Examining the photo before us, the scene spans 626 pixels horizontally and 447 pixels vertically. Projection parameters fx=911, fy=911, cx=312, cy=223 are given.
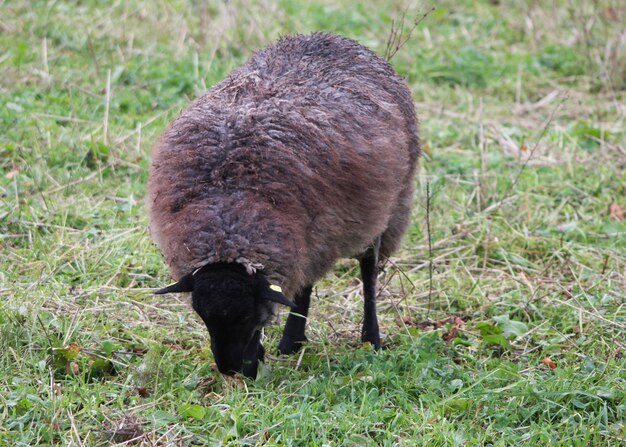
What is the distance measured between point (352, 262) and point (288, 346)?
1.36 m

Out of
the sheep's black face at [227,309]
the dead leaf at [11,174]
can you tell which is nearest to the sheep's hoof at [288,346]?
the sheep's black face at [227,309]

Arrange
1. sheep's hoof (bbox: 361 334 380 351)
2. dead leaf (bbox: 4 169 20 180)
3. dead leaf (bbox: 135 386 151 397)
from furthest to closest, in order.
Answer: dead leaf (bbox: 4 169 20 180) < sheep's hoof (bbox: 361 334 380 351) < dead leaf (bbox: 135 386 151 397)

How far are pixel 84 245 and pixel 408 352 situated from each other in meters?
2.55

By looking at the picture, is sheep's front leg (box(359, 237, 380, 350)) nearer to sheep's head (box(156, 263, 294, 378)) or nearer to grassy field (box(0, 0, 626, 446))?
grassy field (box(0, 0, 626, 446))

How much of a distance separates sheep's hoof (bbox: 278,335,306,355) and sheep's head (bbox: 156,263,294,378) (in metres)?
0.93

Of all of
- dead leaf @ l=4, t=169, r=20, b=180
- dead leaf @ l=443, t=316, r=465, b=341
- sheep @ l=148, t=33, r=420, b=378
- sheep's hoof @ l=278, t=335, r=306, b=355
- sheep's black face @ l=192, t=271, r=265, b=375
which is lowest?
dead leaf @ l=443, t=316, r=465, b=341

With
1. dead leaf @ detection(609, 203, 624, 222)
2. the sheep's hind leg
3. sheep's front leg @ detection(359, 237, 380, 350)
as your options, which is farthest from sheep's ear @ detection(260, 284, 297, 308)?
dead leaf @ detection(609, 203, 624, 222)

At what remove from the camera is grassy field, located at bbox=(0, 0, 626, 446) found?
454cm

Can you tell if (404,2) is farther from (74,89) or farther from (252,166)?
(252,166)

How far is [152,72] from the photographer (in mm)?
9234

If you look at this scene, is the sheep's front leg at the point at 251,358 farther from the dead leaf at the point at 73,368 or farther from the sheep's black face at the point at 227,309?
the dead leaf at the point at 73,368

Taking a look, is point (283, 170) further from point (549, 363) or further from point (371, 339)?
point (549, 363)

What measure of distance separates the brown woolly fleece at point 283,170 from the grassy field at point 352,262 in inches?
28.1

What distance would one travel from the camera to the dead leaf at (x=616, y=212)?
Result: 745cm
